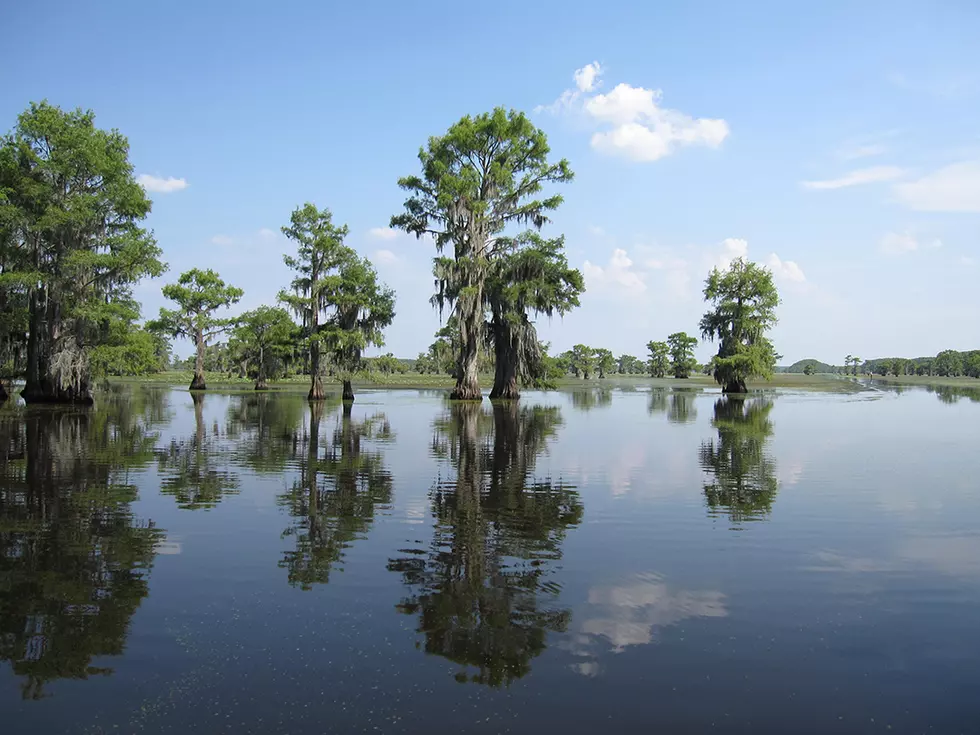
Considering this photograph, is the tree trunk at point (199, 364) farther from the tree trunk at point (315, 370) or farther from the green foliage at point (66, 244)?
the green foliage at point (66, 244)

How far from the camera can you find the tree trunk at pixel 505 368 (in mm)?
49500

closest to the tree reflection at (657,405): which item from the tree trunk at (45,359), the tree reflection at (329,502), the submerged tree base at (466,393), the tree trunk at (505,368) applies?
the tree trunk at (505,368)

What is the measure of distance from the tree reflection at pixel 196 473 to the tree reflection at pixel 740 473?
9032 millimetres

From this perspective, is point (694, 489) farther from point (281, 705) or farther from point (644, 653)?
point (281, 705)

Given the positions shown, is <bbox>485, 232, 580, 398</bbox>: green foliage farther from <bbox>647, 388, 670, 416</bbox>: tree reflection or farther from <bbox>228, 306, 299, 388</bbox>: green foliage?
<bbox>228, 306, 299, 388</bbox>: green foliage

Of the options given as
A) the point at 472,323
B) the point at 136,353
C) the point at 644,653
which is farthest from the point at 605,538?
the point at 472,323

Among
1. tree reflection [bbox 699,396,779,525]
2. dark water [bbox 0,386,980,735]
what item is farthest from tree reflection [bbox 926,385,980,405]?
dark water [bbox 0,386,980,735]

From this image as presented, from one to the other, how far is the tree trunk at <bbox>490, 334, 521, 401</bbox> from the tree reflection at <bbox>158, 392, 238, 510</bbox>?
29.1 meters

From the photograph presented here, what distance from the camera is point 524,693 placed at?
16.7ft

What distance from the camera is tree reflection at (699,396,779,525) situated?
12.2m

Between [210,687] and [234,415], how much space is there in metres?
30.7

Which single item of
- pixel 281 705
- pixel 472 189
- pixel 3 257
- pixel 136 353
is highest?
pixel 472 189

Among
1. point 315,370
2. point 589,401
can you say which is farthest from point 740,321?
point 315,370

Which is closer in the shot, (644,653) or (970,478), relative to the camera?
(644,653)
